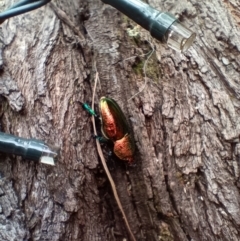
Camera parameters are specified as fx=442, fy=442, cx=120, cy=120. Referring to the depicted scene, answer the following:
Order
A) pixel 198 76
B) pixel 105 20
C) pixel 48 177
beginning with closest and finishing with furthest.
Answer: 1. pixel 48 177
2. pixel 198 76
3. pixel 105 20

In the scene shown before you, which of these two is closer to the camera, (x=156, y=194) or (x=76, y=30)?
(x=156, y=194)

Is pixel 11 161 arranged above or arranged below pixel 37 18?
below

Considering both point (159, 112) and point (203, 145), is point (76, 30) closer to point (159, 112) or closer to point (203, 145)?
point (159, 112)

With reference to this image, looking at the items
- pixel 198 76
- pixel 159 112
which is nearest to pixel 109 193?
pixel 159 112
